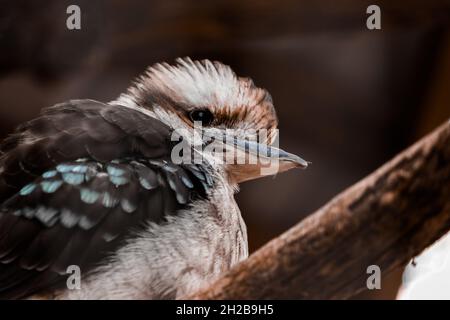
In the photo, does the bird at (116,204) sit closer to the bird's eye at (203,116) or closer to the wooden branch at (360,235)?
the bird's eye at (203,116)

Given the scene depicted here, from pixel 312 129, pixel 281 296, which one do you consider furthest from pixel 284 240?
pixel 312 129

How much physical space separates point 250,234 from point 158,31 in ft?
1.15

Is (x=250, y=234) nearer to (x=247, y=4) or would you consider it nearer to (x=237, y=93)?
(x=237, y=93)

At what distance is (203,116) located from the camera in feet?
3.11

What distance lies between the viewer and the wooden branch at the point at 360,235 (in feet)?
2.04

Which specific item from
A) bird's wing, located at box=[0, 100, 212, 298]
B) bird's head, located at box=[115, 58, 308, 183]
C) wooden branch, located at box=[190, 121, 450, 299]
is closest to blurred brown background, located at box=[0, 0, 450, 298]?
bird's head, located at box=[115, 58, 308, 183]

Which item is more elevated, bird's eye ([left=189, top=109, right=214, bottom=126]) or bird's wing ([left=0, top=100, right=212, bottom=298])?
bird's eye ([left=189, top=109, right=214, bottom=126])

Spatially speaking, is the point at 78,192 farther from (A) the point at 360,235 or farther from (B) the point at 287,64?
(B) the point at 287,64

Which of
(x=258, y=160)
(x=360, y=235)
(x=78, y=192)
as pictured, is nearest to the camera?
(x=360, y=235)

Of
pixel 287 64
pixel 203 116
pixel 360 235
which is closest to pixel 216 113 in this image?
pixel 203 116

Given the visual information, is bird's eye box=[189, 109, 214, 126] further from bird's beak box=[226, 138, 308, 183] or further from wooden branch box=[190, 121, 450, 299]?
wooden branch box=[190, 121, 450, 299]

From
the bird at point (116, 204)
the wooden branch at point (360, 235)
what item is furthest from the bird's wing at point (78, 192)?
the wooden branch at point (360, 235)

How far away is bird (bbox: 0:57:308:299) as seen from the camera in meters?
0.78

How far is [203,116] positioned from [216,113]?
0.06 ft
